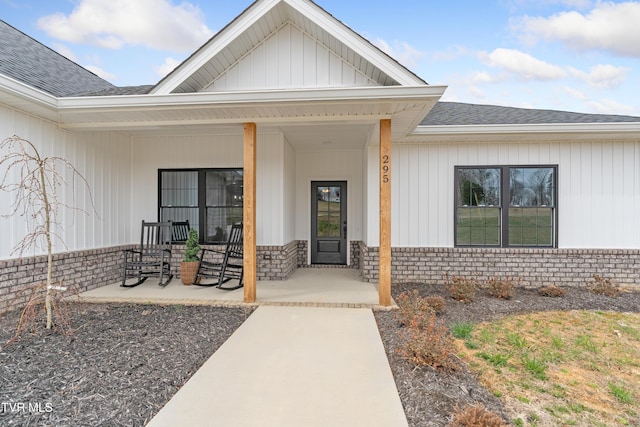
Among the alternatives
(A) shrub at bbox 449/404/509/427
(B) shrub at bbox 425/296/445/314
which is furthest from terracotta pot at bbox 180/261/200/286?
(A) shrub at bbox 449/404/509/427

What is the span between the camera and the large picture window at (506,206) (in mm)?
6453

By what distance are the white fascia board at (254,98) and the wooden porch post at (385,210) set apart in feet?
2.25

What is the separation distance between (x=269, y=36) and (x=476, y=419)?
5.43m

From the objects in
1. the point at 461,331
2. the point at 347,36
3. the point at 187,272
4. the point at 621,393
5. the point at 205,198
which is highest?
the point at 347,36

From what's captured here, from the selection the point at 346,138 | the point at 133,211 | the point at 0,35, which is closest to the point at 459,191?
the point at 346,138

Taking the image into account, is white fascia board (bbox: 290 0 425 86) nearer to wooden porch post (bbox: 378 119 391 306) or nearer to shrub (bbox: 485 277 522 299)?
wooden porch post (bbox: 378 119 391 306)

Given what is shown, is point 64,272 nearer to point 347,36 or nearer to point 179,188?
point 179,188

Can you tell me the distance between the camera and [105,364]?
2.88 m

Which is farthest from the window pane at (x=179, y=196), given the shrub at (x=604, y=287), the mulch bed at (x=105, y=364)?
the shrub at (x=604, y=287)

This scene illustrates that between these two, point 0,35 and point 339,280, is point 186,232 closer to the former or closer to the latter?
point 339,280

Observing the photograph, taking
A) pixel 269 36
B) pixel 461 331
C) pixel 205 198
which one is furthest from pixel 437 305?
pixel 205 198

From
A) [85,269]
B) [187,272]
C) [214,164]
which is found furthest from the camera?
[214,164]

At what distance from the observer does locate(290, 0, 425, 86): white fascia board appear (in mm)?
4562

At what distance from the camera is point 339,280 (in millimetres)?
6598
